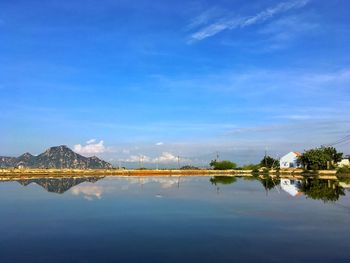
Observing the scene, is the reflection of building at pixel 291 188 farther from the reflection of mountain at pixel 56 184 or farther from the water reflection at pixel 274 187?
the reflection of mountain at pixel 56 184

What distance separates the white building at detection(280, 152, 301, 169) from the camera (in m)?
109

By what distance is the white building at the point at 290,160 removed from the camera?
109 meters

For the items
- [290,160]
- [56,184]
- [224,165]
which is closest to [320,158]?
[290,160]

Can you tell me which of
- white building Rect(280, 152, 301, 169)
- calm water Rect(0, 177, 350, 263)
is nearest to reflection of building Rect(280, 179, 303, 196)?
calm water Rect(0, 177, 350, 263)

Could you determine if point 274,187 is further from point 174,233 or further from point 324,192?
point 174,233

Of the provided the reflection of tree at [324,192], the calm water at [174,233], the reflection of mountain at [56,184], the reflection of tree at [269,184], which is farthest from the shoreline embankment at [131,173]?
the calm water at [174,233]

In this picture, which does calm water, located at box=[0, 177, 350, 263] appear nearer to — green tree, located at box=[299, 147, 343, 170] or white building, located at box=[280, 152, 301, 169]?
green tree, located at box=[299, 147, 343, 170]

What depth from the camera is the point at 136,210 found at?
80.6 feet

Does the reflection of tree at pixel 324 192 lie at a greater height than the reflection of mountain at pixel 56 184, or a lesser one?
lesser

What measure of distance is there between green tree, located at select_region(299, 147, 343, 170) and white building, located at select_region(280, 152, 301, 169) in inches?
561

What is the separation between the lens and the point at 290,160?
11069 centimetres

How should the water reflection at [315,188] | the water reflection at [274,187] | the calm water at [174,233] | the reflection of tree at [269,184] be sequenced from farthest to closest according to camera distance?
the reflection of tree at [269,184], the water reflection at [274,187], the water reflection at [315,188], the calm water at [174,233]

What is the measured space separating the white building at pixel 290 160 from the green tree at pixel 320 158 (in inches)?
561

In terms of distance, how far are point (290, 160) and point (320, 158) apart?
72.5 ft
